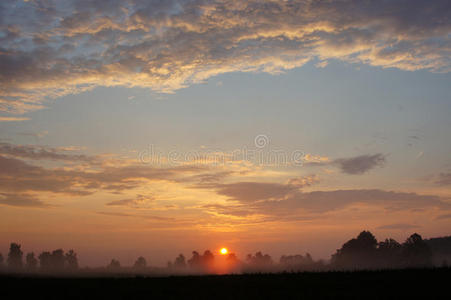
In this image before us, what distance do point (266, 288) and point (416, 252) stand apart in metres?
102

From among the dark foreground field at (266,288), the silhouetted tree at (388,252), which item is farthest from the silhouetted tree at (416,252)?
the dark foreground field at (266,288)

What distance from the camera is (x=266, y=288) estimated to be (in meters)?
29.9

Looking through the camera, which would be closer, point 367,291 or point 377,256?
point 367,291

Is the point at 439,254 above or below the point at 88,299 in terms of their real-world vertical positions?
below

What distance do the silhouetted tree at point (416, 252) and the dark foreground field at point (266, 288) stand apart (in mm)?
87554

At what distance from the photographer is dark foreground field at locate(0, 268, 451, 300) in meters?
26.0

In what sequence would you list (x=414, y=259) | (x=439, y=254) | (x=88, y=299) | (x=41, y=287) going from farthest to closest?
(x=439, y=254)
(x=414, y=259)
(x=41, y=287)
(x=88, y=299)

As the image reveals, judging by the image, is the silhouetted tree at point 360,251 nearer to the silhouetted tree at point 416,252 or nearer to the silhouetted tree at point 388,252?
the silhouetted tree at point 388,252

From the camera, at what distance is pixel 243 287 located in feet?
101

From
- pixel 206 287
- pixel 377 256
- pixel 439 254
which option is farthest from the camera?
pixel 439 254

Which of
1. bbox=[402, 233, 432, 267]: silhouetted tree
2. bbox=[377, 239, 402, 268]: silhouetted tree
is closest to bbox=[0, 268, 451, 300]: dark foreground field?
bbox=[402, 233, 432, 267]: silhouetted tree

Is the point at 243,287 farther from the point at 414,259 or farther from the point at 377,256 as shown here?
the point at 377,256

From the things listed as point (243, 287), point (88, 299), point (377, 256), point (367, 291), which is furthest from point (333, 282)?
point (377, 256)

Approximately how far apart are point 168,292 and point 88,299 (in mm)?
5607
